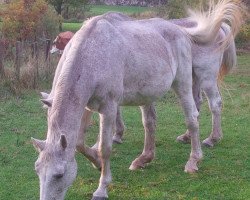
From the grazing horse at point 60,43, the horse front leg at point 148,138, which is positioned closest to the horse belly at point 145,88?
the horse front leg at point 148,138

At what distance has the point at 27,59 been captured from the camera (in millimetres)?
12500

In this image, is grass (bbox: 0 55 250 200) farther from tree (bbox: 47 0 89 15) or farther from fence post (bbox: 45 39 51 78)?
tree (bbox: 47 0 89 15)

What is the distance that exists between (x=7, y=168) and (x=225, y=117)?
4.70 metres

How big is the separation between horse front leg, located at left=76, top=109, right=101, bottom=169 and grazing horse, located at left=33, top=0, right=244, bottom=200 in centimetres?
1

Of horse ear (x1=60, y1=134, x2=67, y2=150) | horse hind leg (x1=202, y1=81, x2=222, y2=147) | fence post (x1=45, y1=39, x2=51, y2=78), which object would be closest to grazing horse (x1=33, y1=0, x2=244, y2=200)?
horse ear (x1=60, y1=134, x2=67, y2=150)

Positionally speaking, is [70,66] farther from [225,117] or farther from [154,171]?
[225,117]

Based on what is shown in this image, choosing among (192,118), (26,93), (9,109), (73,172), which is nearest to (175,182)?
(192,118)

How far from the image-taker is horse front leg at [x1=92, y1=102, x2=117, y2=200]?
4902 millimetres

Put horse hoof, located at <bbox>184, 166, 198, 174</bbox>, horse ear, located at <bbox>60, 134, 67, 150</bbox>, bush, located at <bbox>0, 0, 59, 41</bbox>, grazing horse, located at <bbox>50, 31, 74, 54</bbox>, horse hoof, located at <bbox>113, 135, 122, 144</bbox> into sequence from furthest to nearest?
bush, located at <bbox>0, 0, 59, 41</bbox>
grazing horse, located at <bbox>50, 31, 74, 54</bbox>
horse hoof, located at <bbox>113, 135, 122, 144</bbox>
horse hoof, located at <bbox>184, 166, 198, 174</bbox>
horse ear, located at <bbox>60, 134, 67, 150</bbox>

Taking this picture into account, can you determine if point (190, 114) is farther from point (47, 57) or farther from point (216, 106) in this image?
point (47, 57)

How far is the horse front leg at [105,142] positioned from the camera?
4.90 meters

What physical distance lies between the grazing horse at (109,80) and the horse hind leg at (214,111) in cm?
84

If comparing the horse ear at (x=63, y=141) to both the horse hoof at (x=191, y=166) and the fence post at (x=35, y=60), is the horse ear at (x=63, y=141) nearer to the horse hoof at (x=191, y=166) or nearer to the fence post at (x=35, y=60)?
the horse hoof at (x=191, y=166)

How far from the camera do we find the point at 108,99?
4844 mm
